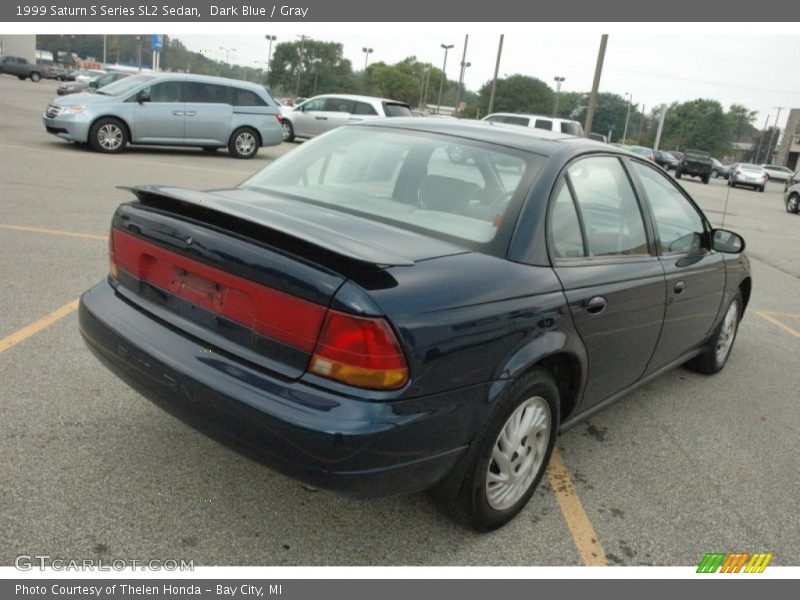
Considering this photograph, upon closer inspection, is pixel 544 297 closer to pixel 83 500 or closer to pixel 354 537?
pixel 354 537

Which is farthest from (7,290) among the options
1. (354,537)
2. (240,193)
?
(354,537)

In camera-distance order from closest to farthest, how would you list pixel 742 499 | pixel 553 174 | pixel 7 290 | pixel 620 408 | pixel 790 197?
pixel 553 174 → pixel 742 499 → pixel 620 408 → pixel 7 290 → pixel 790 197

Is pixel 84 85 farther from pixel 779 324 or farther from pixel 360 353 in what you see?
pixel 360 353

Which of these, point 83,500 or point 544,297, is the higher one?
point 544,297

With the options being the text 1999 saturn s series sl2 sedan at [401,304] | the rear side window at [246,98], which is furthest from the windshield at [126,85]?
the text 1999 saturn s series sl2 sedan at [401,304]

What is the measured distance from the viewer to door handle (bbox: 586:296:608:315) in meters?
2.99

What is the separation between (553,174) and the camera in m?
3.01

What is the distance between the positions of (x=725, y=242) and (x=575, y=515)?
226 centimetres

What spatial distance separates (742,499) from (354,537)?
1.89 metres

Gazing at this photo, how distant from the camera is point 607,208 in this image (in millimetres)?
3408

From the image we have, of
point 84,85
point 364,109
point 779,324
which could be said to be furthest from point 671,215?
point 84,85

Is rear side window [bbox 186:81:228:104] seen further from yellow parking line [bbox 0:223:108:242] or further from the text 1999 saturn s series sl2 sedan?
the text 1999 saturn s series sl2 sedan

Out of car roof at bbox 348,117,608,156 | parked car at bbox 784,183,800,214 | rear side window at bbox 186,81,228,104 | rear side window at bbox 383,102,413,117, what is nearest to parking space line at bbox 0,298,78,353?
car roof at bbox 348,117,608,156

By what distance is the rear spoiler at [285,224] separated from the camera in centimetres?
228
